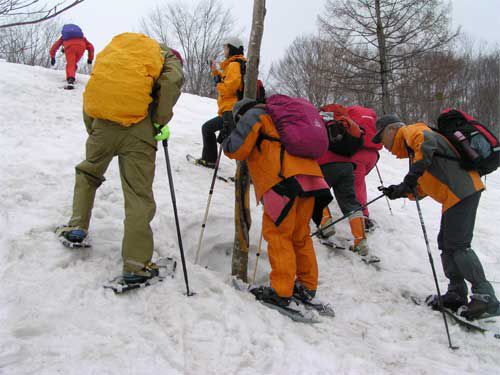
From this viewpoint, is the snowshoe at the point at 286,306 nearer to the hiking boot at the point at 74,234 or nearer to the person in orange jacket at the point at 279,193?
the person in orange jacket at the point at 279,193

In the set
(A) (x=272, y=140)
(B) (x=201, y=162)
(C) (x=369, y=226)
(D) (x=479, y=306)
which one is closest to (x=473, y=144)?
(D) (x=479, y=306)

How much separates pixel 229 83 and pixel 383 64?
12074 mm

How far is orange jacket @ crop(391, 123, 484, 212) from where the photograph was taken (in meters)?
3.89

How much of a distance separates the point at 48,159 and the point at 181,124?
4606mm

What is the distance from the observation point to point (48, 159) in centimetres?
570

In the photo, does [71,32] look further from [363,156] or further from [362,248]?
[362,248]

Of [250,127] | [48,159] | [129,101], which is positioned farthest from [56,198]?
[250,127]

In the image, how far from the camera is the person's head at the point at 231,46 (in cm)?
569

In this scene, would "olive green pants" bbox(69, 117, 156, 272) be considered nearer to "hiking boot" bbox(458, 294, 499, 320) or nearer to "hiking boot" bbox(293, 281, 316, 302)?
"hiking boot" bbox(293, 281, 316, 302)

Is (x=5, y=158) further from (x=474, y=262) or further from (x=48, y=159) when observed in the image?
(x=474, y=262)

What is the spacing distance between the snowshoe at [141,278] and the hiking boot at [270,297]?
0.86 metres

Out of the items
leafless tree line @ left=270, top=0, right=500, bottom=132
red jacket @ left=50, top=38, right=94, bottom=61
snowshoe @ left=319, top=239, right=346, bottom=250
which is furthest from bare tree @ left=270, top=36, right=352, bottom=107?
snowshoe @ left=319, top=239, right=346, bottom=250

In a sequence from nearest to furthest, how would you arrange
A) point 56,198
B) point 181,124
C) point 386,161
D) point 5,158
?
point 56,198 < point 5,158 < point 181,124 < point 386,161

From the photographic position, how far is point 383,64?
15.5m
